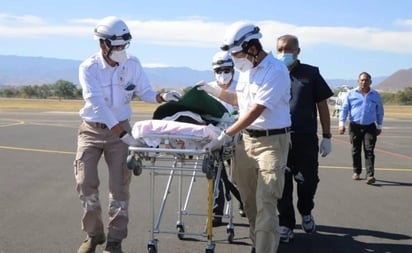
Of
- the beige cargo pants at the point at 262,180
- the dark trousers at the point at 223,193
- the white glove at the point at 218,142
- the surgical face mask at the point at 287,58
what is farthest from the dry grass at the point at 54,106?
the white glove at the point at 218,142

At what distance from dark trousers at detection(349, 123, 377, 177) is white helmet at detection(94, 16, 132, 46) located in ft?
22.3

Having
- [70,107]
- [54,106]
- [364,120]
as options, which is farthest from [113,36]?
[54,106]

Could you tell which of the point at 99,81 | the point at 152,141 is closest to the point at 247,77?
the point at 152,141

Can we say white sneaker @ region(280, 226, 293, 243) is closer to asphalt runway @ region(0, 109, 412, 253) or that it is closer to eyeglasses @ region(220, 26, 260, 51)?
asphalt runway @ region(0, 109, 412, 253)

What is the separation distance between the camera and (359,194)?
965 centimetres

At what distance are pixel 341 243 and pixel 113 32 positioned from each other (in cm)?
341

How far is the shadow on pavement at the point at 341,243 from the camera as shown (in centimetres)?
639

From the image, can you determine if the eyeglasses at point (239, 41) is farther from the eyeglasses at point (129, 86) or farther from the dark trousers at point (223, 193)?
the dark trousers at point (223, 193)

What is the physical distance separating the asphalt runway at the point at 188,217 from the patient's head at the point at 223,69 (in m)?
1.76

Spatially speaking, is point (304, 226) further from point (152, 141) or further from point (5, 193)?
point (5, 193)

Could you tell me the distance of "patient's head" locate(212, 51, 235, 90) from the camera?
7039mm

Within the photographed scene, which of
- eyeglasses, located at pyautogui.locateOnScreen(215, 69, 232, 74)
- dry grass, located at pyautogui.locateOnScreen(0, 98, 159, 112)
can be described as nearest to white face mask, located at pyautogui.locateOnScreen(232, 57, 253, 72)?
eyeglasses, located at pyautogui.locateOnScreen(215, 69, 232, 74)

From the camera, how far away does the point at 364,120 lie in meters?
11.2

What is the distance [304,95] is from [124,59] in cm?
227
